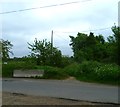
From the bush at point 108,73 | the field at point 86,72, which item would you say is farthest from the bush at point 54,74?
the bush at point 108,73

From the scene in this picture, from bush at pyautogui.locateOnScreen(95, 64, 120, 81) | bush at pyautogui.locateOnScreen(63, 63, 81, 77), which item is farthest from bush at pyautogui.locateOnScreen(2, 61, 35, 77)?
bush at pyautogui.locateOnScreen(95, 64, 120, 81)

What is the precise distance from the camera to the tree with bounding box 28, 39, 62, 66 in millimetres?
36656

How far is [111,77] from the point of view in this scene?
88.5 ft

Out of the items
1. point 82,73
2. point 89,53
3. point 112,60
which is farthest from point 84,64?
point 89,53

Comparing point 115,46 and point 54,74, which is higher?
point 115,46

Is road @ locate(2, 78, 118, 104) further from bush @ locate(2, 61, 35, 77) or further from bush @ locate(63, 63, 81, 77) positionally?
bush @ locate(2, 61, 35, 77)

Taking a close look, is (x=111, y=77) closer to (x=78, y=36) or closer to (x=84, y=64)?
(x=84, y=64)

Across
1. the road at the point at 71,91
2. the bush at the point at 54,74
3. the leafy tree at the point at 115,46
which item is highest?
the leafy tree at the point at 115,46

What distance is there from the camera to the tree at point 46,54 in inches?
1443

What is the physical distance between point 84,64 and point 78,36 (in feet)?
113

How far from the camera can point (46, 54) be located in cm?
3684

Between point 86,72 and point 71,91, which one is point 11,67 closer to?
point 86,72

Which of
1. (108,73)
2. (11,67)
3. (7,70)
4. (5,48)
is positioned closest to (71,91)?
(108,73)

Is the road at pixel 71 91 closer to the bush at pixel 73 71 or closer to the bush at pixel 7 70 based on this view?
the bush at pixel 73 71
